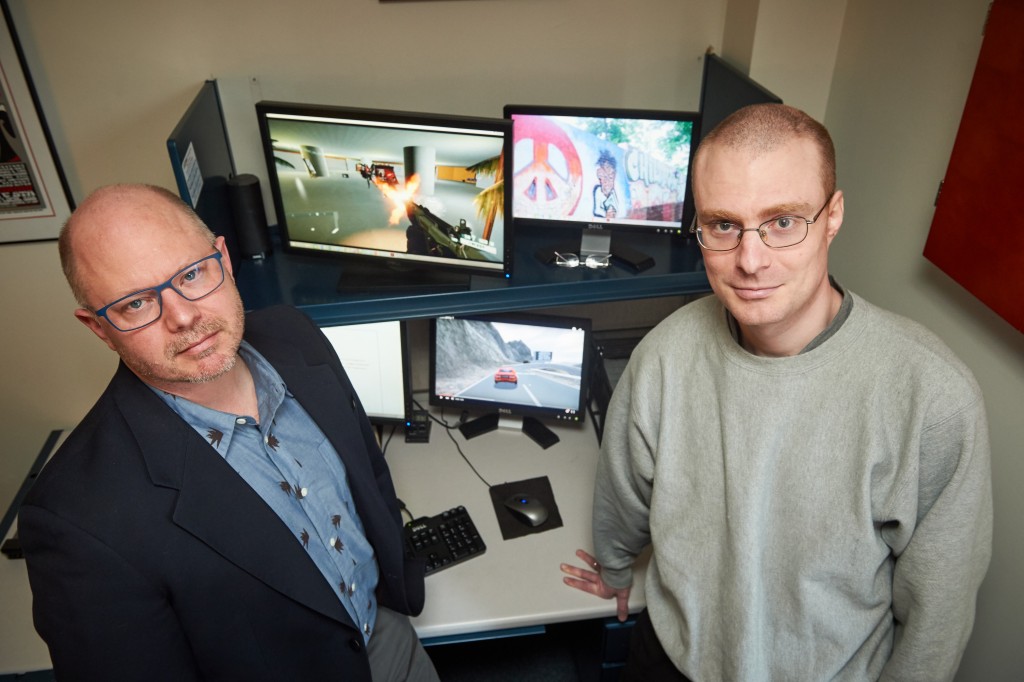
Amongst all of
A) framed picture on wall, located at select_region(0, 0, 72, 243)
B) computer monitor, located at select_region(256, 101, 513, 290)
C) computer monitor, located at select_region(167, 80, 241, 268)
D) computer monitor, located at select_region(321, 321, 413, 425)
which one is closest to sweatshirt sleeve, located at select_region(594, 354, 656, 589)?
computer monitor, located at select_region(256, 101, 513, 290)

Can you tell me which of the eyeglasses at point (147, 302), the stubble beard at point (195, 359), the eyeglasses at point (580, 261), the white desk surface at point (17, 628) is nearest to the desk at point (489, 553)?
the white desk surface at point (17, 628)

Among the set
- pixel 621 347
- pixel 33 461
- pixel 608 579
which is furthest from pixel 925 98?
pixel 33 461

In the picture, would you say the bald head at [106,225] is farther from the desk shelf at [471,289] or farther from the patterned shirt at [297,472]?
the desk shelf at [471,289]

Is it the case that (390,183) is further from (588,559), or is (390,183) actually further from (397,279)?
(588,559)

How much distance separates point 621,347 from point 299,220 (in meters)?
0.92

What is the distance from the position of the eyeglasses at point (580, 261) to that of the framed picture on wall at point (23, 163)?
125 cm

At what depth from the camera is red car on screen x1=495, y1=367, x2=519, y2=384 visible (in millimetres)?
2059

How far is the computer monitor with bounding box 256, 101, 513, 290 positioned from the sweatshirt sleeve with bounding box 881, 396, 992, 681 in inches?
36.7

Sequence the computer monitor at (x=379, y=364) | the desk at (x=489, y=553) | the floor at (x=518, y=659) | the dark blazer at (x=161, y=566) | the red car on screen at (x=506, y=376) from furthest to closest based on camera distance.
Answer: the floor at (x=518, y=659) < the red car on screen at (x=506, y=376) < the computer monitor at (x=379, y=364) < the desk at (x=489, y=553) < the dark blazer at (x=161, y=566)

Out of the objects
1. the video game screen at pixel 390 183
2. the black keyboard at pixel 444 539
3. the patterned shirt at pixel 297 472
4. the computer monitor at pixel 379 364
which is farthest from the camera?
the computer monitor at pixel 379 364

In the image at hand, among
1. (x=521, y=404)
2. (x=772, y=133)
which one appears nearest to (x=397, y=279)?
(x=521, y=404)

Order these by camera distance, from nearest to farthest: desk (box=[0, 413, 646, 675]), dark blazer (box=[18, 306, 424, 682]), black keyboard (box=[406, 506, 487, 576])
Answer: dark blazer (box=[18, 306, 424, 682])
desk (box=[0, 413, 646, 675])
black keyboard (box=[406, 506, 487, 576])

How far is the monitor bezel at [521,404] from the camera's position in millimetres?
1971

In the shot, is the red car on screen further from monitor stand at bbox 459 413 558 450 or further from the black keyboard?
the black keyboard
